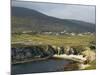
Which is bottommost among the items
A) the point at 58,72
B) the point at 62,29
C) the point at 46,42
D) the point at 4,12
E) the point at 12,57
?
the point at 58,72

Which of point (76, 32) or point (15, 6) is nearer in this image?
point (15, 6)

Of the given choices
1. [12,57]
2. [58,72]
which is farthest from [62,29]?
[12,57]

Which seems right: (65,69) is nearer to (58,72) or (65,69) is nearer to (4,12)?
(58,72)

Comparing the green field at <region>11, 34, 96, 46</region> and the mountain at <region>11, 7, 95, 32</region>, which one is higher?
the mountain at <region>11, 7, 95, 32</region>

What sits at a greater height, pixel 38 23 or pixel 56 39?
pixel 38 23

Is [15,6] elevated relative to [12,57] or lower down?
elevated
